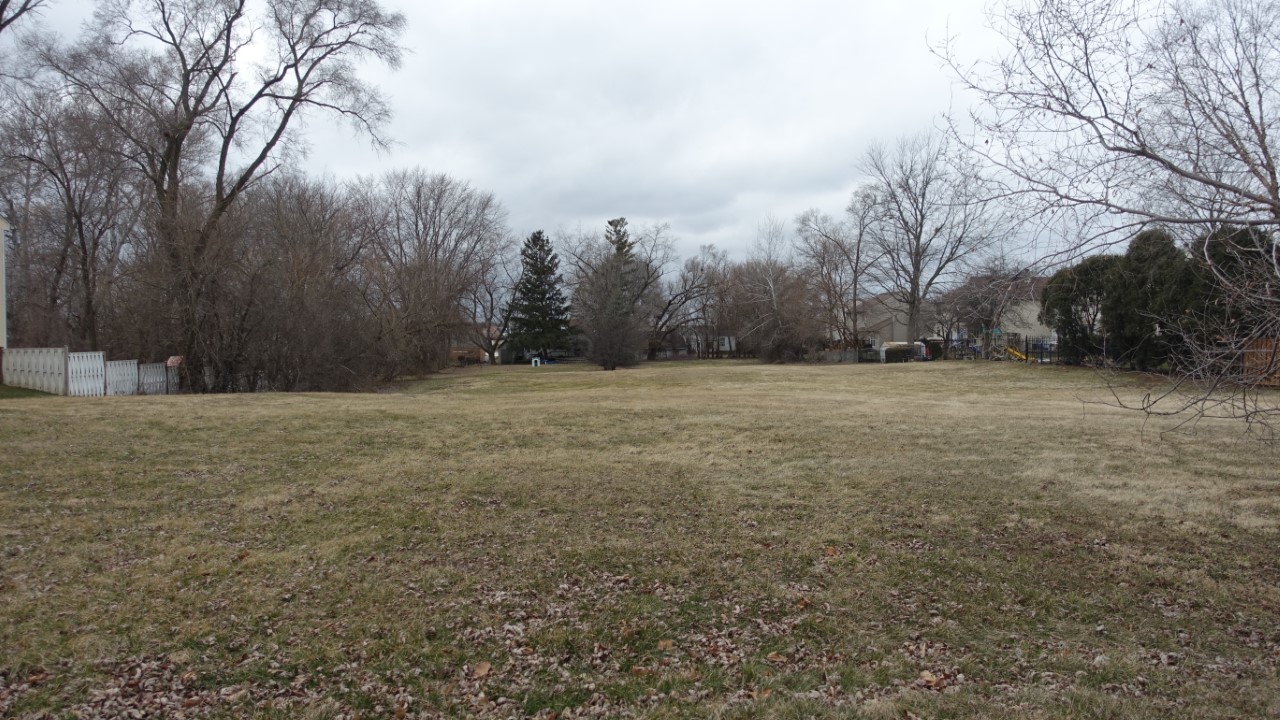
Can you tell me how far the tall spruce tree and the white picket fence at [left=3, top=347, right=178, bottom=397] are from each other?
34595 mm

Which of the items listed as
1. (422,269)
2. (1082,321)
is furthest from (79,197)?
(1082,321)

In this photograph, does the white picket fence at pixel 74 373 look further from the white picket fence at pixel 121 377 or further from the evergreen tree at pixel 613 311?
the evergreen tree at pixel 613 311

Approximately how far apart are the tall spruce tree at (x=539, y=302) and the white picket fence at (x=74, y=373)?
34595 mm

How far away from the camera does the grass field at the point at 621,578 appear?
3754mm

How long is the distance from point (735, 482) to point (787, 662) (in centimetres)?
401

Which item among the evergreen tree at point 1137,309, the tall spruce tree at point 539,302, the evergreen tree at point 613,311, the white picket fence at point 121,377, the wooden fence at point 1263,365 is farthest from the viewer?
the tall spruce tree at point 539,302

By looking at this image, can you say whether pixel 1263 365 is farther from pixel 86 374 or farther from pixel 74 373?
pixel 86 374

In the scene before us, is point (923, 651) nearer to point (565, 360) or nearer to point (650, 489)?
point (650, 489)

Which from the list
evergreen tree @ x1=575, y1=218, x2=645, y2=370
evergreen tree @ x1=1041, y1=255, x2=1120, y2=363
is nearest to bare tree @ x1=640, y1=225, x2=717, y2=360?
evergreen tree @ x1=575, y1=218, x2=645, y2=370

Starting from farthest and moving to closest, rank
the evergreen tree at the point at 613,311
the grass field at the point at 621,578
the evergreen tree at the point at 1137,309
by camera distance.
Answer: the evergreen tree at the point at 613,311 < the evergreen tree at the point at 1137,309 < the grass field at the point at 621,578

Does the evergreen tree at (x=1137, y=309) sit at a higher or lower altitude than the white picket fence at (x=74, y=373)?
higher

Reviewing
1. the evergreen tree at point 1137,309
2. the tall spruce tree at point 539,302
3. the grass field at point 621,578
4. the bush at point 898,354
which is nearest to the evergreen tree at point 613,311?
the tall spruce tree at point 539,302

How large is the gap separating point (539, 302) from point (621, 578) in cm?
4851

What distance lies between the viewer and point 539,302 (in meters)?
52.8
